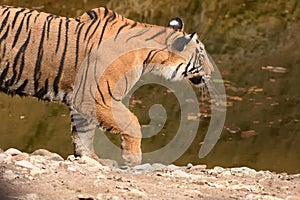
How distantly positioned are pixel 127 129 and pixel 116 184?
1.42 m

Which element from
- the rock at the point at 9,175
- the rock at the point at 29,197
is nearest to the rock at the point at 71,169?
the rock at the point at 9,175

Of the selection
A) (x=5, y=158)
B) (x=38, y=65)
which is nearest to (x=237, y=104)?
(x=38, y=65)

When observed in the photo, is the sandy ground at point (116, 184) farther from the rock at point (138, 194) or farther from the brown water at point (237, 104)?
the brown water at point (237, 104)

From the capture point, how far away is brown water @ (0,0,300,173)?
7.64 meters

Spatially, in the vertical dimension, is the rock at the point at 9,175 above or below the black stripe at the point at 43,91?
below

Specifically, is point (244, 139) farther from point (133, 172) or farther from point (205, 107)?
point (133, 172)

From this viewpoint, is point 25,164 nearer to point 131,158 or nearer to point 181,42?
point 131,158

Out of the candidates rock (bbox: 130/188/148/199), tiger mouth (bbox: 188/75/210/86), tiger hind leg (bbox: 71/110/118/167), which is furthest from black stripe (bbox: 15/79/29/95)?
rock (bbox: 130/188/148/199)

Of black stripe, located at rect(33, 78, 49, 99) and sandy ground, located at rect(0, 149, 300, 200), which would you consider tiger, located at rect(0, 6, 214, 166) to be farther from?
sandy ground, located at rect(0, 149, 300, 200)

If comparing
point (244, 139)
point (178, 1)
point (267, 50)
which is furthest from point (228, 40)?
point (244, 139)

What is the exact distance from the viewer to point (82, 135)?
6.27 metres

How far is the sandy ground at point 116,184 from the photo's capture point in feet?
13.1

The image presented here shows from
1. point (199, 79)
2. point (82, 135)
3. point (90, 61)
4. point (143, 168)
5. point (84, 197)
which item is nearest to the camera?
point (84, 197)

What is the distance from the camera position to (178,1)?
15258 mm
